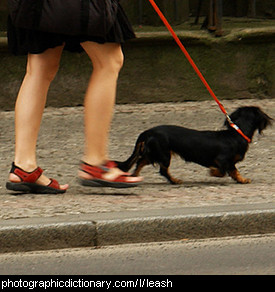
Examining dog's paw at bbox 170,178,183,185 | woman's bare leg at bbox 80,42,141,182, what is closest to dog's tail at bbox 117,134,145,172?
dog's paw at bbox 170,178,183,185

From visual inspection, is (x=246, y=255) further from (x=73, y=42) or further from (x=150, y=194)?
(x=73, y=42)

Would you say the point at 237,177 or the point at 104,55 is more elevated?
the point at 104,55

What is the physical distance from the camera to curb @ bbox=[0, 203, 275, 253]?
4.78 meters

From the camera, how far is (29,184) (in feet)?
18.1

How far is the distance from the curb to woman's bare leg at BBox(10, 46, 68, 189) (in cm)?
66

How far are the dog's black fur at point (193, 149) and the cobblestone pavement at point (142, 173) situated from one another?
136 millimetres

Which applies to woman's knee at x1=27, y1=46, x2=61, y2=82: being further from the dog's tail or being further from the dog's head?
the dog's head

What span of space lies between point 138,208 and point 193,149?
0.91 m

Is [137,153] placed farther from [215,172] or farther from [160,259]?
[160,259]

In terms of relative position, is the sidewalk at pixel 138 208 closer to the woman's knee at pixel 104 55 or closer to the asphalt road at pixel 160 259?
the asphalt road at pixel 160 259

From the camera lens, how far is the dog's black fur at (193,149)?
596 centimetres

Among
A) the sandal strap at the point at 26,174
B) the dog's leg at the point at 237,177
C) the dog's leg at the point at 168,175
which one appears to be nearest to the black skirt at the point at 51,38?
the sandal strap at the point at 26,174

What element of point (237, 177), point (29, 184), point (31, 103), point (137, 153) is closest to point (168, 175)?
point (137, 153)

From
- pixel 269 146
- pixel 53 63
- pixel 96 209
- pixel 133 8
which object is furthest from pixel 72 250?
pixel 133 8
